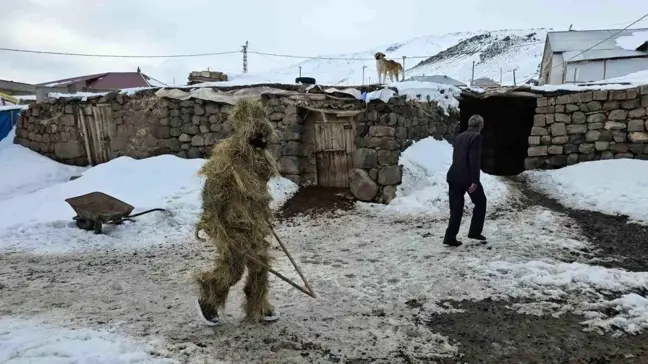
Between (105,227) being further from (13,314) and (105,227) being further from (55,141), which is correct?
(55,141)

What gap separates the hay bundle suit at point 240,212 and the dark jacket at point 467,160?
9.89 ft

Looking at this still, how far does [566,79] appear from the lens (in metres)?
19.4

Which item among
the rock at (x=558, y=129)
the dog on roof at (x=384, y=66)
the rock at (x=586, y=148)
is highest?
the dog on roof at (x=384, y=66)

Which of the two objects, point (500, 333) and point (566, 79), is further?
point (566, 79)

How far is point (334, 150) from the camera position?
9625 mm

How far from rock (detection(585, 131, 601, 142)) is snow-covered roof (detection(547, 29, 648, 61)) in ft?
33.3

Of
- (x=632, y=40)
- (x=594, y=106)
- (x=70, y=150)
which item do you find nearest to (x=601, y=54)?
(x=632, y=40)

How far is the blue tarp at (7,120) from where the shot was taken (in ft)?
39.7

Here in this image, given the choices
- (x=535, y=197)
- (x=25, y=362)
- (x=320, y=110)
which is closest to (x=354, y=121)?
(x=320, y=110)

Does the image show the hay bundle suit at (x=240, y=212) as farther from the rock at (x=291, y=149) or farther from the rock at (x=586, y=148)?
the rock at (x=586, y=148)

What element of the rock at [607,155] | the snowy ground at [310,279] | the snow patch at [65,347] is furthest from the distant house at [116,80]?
the snow patch at [65,347]

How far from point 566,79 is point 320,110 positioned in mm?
14447

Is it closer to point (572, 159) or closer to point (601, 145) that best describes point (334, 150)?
point (572, 159)

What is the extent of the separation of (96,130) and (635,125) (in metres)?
11.7
